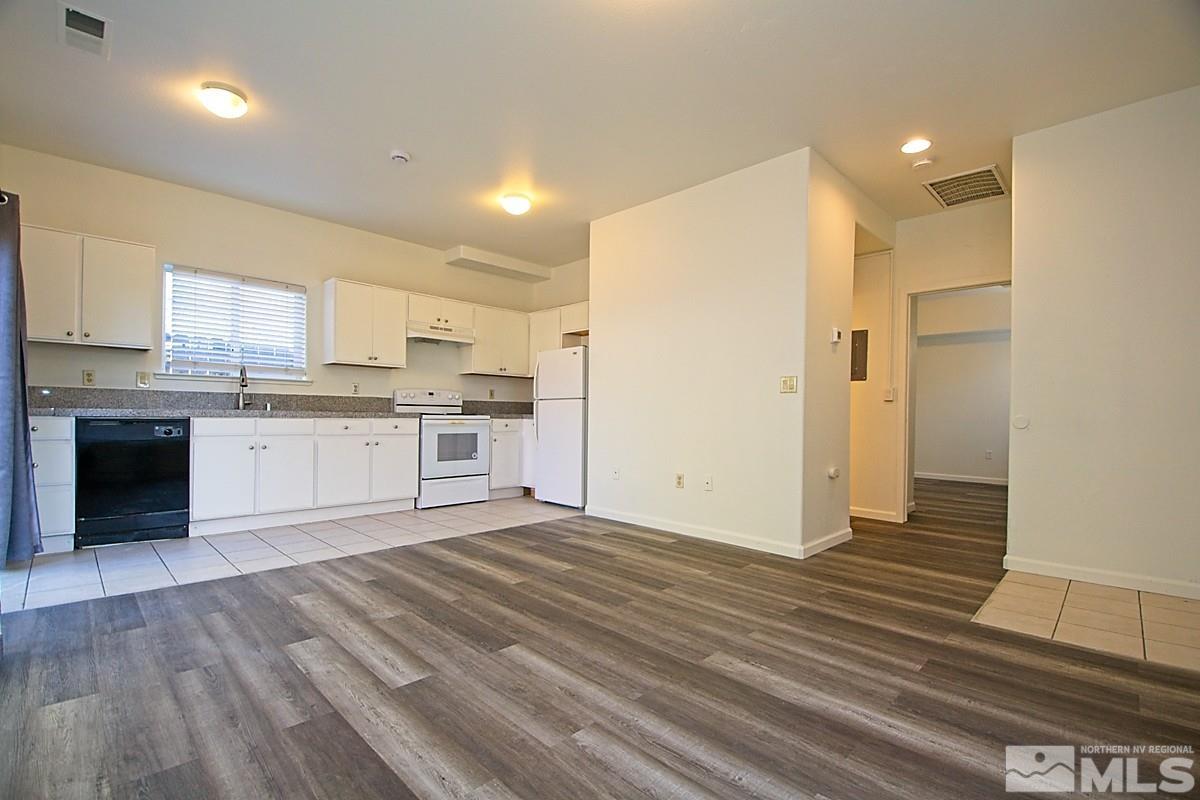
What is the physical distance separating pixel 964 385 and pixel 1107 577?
5.75 metres

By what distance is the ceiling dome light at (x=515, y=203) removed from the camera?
439 cm

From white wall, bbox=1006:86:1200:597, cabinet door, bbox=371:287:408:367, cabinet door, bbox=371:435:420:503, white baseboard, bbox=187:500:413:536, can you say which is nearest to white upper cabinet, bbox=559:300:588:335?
cabinet door, bbox=371:287:408:367

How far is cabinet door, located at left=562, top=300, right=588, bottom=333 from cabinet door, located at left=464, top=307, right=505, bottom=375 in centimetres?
80

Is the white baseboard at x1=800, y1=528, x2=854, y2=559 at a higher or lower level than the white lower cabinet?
lower

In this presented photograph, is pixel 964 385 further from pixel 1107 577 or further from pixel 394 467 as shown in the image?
pixel 394 467

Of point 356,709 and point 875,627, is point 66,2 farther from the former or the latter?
point 875,627

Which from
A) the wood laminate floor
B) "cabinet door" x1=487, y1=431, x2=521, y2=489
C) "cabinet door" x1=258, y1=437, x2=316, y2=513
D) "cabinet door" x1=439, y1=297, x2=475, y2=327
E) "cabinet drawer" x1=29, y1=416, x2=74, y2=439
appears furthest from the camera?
"cabinet door" x1=487, y1=431, x2=521, y2=489

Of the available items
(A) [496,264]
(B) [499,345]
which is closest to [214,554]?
(B) [499,345]

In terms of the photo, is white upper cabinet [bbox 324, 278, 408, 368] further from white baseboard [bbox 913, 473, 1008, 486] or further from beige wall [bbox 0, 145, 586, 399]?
white baseboard [bbox 913, 473, 1008, 486]

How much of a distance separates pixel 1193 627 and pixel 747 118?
3447mm

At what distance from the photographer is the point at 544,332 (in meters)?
6.41

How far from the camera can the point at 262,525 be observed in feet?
14.4

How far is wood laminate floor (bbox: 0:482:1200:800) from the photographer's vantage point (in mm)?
1438

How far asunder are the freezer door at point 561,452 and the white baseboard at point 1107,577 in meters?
3.45
